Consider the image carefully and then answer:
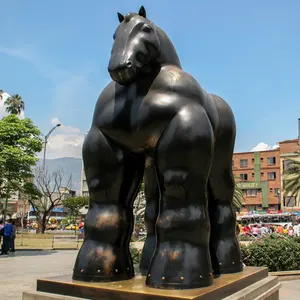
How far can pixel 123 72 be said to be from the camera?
295 centimetres

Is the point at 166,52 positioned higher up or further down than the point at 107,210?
higher up

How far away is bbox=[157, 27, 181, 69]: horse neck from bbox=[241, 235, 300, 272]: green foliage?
7.19m

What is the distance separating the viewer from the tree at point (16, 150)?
531 inches

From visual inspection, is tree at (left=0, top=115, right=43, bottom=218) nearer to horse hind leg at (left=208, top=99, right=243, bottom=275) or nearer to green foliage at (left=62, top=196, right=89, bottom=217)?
horse hind leg at (left=208, top=99, right=243, bottom=275)

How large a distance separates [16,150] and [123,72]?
450 inches

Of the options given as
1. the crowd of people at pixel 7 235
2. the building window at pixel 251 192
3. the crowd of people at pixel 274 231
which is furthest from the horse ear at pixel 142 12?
the building window at pixel 251 192

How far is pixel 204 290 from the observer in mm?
2709

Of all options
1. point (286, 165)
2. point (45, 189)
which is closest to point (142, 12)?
point (45, 189)

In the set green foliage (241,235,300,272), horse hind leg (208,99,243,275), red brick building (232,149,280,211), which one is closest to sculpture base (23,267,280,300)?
horse hind leg (208,99,243,275)

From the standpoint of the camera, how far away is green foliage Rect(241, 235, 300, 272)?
962 centimetres

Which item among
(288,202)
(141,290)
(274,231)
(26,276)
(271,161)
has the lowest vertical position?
(26,276)

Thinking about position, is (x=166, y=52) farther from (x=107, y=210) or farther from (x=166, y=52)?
(x=107, y=210)

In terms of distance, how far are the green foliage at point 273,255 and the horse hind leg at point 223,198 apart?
6125 millimetres

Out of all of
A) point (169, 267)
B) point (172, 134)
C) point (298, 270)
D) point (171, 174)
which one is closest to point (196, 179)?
point (171, 174)
